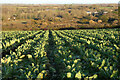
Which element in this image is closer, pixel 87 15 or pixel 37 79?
pixel 37 79

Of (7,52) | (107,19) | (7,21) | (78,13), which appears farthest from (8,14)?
(7,52)

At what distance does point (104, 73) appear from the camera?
205 inches

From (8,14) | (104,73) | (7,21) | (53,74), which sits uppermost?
(8,14)

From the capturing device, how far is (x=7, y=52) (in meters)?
9.83

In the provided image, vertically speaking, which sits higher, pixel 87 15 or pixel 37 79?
pixel 87 15

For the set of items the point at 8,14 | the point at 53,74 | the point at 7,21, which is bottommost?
the point at 53,74

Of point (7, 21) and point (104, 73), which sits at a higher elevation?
point (7, 21)

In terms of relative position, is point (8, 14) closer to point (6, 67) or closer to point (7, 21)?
point (7, 21)

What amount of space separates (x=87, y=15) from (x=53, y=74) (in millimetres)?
93608

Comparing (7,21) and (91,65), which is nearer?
(91,65)

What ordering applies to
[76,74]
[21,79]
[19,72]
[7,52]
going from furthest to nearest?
1. [7,52]
2. [19,72]
3. [21,79]
4. [76,74]

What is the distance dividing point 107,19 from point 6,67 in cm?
7985

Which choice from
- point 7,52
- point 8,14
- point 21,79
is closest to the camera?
point 21,79

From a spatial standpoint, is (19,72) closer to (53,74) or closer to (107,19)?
(53,74)
